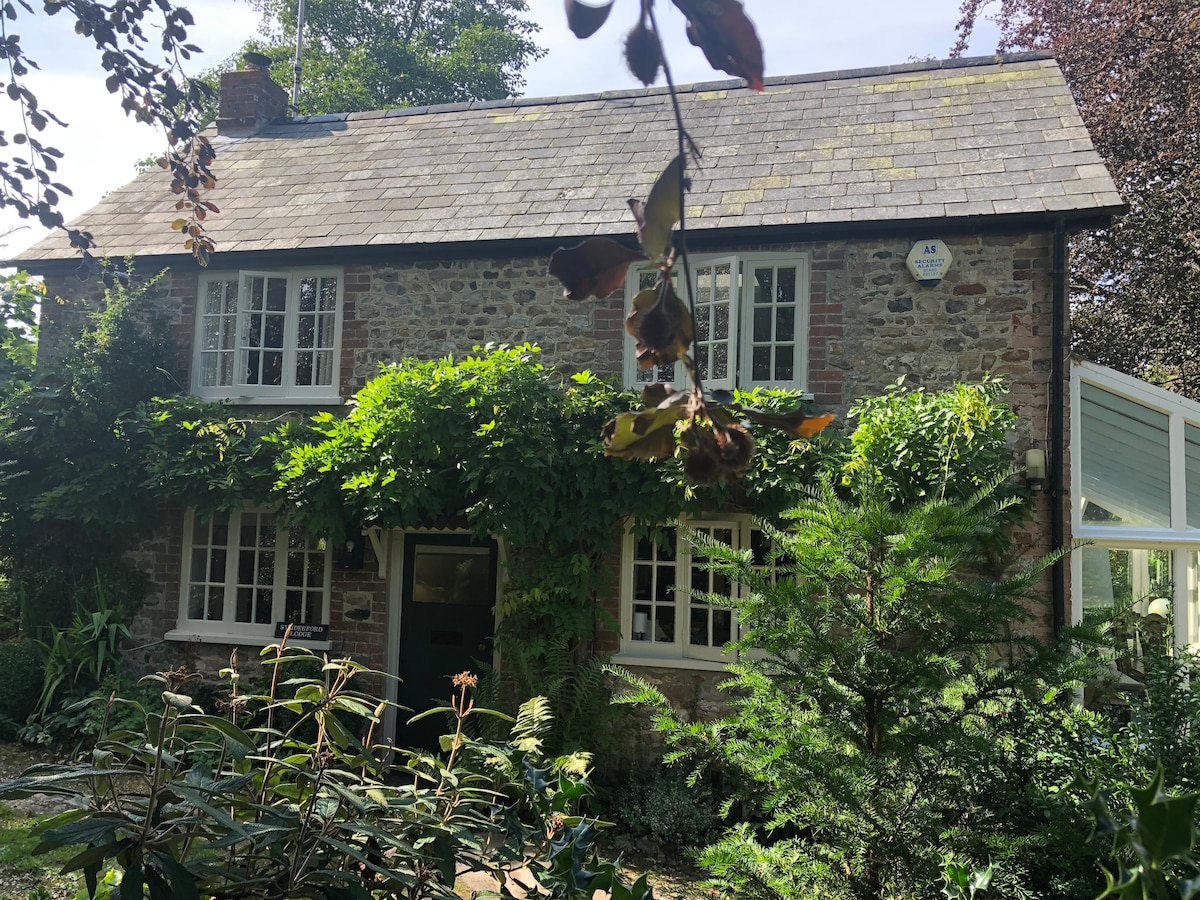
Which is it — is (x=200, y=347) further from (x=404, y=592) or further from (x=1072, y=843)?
(x=1072, y=843)

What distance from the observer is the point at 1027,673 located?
4016mm

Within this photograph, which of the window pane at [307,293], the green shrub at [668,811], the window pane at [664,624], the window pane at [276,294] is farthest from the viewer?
the window pane at [276,294]

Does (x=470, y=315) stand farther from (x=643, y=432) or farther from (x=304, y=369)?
(x=643, y=432)

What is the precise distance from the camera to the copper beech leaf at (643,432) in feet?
4.10

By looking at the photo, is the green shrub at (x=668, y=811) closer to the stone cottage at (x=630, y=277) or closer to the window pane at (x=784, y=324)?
the stone cottage at (x=630, y=277)

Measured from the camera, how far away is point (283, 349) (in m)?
9.58

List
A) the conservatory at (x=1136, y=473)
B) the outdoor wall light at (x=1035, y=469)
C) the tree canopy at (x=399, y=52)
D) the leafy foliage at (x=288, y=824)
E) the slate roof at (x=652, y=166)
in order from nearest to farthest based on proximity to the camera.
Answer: the leafy foliage at (x=288, y=824) → the outdoor wall light at (x=1035, y=469) → the conservatory at (x=1136, y=473) → the slate roof at (x=652, y=166) → the tree canopy at (x=399, y=52)

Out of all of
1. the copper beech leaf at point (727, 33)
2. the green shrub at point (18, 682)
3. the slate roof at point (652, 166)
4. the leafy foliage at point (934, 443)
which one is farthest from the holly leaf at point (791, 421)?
the green shrub at point (18, 682)

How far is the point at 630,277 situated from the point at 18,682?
23.0 feet

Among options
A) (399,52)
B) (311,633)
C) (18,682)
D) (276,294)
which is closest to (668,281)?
(311,633)

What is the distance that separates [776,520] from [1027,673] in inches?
143

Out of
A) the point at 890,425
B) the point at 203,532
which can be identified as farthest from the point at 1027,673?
the point at 203,532

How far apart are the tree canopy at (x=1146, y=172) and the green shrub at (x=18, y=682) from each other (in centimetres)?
1409

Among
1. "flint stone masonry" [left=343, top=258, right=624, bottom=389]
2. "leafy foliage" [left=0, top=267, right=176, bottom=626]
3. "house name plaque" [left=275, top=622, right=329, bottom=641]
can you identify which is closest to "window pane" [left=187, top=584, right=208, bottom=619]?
"leafy foliage" [left=0, top=267, right=176, bottom=626]
